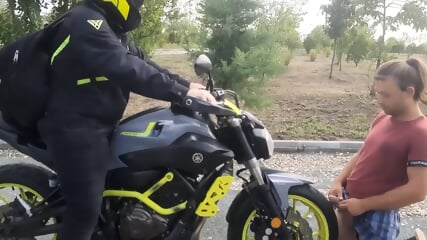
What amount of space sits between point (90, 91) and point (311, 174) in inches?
121

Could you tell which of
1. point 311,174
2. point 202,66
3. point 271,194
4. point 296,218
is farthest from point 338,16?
point 202,66

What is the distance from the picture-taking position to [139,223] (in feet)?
8.68

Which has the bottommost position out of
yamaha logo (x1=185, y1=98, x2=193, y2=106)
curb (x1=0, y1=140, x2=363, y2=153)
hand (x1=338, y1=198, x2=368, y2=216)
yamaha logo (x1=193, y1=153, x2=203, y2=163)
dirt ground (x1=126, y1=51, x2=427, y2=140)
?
curb (x1=0, y1=140, x2=363, y2=153)

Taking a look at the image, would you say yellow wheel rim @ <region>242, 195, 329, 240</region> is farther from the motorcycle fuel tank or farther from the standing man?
the motorcycle fuel tank

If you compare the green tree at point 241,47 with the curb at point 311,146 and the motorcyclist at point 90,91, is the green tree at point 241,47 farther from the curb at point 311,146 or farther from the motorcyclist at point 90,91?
the motorcyclist at point 90,91

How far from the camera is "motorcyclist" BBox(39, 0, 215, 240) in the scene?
2357 mm

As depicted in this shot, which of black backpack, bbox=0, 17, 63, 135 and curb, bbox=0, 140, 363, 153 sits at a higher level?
black backpack, bbox=0, 17, 63, 135

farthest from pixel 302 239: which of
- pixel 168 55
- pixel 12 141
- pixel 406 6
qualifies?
pixel 168 55

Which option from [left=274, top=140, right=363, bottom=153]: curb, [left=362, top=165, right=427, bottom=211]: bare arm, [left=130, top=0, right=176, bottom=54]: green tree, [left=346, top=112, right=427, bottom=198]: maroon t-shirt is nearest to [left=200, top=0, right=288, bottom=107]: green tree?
[left=130, top=0, right=176, bottom=54]: green tree

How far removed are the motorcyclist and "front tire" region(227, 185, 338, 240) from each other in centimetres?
71

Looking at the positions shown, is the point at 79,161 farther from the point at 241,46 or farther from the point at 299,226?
the point at 241,46

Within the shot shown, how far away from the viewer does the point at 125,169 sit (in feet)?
8.65

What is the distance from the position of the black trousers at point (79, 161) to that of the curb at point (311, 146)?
11.8ft

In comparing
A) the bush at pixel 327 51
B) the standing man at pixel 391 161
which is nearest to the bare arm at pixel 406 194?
the standing man at pixel 391 161
